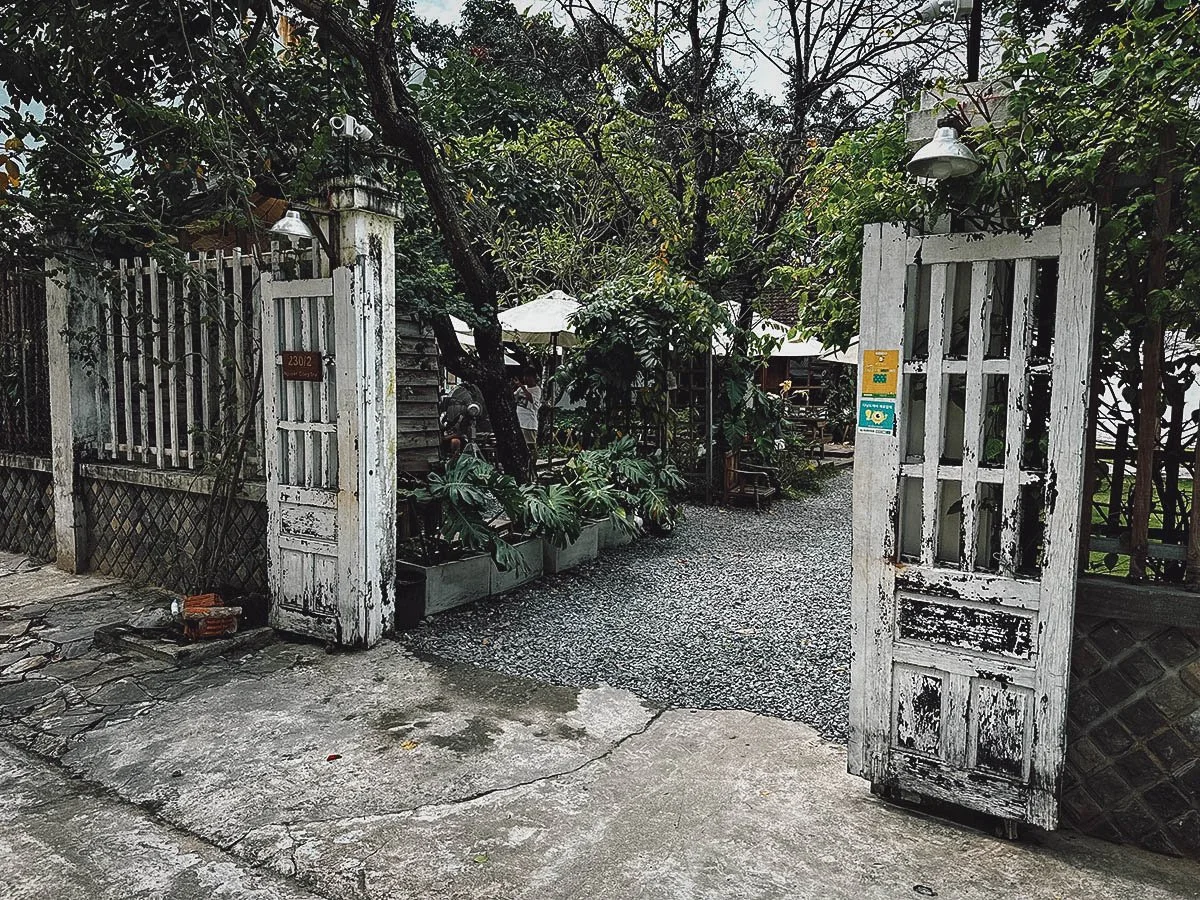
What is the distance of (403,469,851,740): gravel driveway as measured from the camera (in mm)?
4508

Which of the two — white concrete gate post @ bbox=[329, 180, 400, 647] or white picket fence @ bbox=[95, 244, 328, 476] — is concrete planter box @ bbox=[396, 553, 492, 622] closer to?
white concrete gate post @ bbox=[329, 180, 400, 647]

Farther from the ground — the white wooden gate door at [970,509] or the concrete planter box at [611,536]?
the white wooden gate door at [970,509]

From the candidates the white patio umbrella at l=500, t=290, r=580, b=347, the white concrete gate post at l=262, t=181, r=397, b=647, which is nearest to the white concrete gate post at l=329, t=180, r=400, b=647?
the white concrete gate post at l=262, t=181, r=397, b=647

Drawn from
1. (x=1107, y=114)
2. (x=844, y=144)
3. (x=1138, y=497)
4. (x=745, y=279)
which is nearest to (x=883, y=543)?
(x=1138, y=497)

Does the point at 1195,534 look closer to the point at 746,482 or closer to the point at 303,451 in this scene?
the point at 303,451

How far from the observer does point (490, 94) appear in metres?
12.7

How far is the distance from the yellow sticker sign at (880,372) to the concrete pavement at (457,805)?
161 cm

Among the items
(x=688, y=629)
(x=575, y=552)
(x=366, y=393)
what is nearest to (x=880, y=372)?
(x=688, y=629)

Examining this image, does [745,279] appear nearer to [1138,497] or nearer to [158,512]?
[158,512]

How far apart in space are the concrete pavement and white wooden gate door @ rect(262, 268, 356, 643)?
27.4 inches

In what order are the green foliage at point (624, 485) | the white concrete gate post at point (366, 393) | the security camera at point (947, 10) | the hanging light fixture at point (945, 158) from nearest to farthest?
the hanging light fixture at point (945, 158) < the security camera at point (947, 10) < the white concrete gate post at point (366, 393) < the green foliage at point (624, 485)

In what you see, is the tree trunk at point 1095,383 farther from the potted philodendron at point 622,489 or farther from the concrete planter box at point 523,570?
the potted philodendron at point 622,489

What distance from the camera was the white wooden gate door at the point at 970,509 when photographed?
283 cm

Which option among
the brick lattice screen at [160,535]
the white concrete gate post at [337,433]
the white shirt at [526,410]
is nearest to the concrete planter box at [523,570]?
the white concrete gate post at [337,433]
